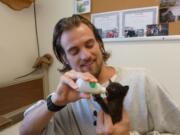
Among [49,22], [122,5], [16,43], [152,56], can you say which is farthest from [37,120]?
[49,22]

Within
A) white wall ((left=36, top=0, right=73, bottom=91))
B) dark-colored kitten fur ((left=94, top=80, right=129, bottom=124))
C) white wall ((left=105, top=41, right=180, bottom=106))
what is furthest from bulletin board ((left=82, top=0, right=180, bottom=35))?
dark-colored kitten fur ((left=94, top=80, right=129, bottom=124))

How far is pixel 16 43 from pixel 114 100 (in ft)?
4.50

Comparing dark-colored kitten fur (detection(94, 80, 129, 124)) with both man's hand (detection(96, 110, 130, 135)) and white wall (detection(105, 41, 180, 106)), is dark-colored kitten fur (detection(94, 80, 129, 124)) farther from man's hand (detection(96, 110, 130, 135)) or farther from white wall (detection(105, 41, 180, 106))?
white wall (detection(105, 41, 180, 106))

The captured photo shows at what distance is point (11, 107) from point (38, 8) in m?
0.89

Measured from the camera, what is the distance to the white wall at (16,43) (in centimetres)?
177

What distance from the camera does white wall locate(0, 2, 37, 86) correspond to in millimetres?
1766

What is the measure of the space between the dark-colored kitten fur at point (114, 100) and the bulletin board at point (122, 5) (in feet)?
2.70

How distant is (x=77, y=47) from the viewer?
0.91 m

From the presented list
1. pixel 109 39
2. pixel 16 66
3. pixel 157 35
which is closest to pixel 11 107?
pixel 16 66

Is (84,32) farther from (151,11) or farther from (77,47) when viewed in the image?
(151,11)

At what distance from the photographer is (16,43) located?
6.12 ft

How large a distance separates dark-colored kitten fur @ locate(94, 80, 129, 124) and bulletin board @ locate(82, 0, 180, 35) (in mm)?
822

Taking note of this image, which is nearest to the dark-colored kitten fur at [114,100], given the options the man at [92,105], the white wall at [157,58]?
the man at [92,105]

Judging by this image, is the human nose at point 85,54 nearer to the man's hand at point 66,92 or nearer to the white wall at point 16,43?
the man's hand at point 66,92
